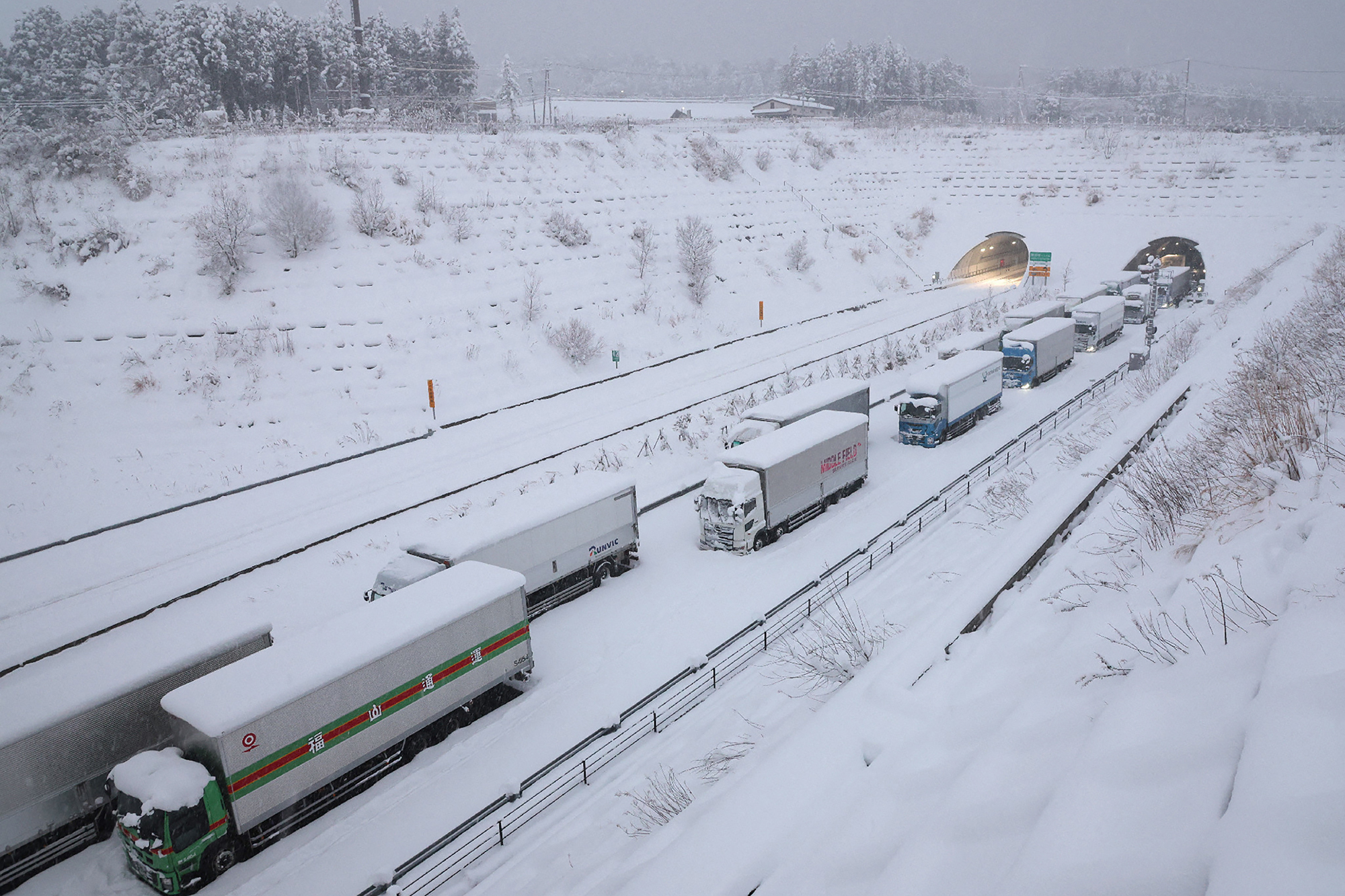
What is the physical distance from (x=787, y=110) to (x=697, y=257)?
6304 cm

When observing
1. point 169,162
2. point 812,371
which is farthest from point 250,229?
→ point 812,371

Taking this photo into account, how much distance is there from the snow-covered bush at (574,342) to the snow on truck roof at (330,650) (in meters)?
25.4

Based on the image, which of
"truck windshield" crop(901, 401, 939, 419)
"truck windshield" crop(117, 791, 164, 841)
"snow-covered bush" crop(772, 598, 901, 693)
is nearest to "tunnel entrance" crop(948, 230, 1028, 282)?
"truck windshield" crop(901, 401, 939, 419)

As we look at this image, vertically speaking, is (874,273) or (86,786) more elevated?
(874,273)

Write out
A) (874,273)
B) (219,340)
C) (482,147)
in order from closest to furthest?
(219,340), (482,147), (874,273)

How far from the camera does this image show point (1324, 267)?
3978 centimetres

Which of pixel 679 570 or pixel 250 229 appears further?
pixel 250 229

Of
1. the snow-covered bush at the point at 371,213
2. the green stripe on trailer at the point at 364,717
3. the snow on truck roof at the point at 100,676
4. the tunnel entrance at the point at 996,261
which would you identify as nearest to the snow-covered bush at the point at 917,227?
the tunnel entrance at the point at 996,261

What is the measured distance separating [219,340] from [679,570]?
25.4 metres

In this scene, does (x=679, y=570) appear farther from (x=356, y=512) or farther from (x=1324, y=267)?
(x=1324, y=267)

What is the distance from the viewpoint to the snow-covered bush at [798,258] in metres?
59.5

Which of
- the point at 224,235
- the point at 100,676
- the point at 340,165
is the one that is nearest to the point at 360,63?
the point at 340,165

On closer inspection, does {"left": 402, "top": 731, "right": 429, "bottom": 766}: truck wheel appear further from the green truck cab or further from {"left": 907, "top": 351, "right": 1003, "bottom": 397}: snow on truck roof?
{"left": 907, "top": 351, "right": 1003, "bottom": 397}: snow on truck roof

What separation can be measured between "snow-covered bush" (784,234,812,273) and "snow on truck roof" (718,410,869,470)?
34071mm
